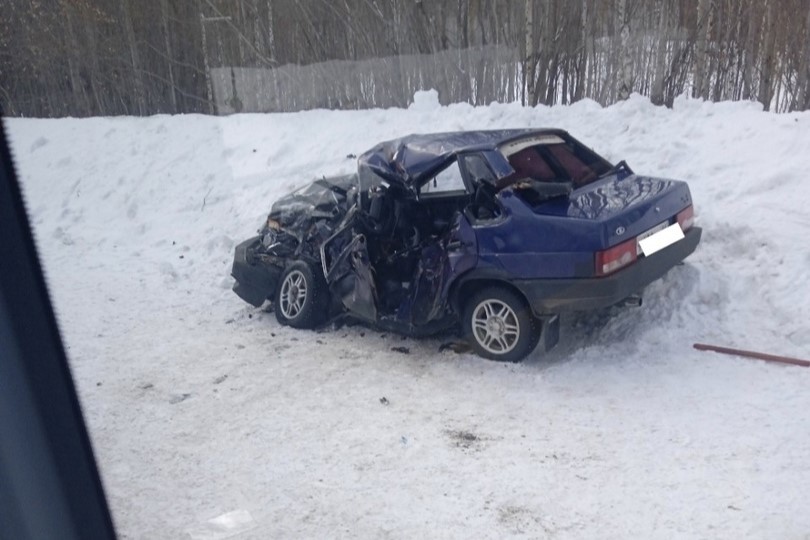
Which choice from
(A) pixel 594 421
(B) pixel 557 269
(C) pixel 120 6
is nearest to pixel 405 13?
(C) pixel 120 6

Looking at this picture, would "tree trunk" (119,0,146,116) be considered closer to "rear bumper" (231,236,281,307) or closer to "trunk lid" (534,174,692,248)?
"rear bumper" (231,236,281,307)

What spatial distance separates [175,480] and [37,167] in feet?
35.7

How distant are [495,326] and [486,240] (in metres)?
0.68

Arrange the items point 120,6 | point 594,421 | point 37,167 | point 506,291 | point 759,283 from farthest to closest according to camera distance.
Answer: point 120,6, point 37,167, point 759,283, point 506,291, point 594,421

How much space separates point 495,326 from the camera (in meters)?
6.00

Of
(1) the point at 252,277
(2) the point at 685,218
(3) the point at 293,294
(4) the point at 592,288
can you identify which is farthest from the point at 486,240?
(1) the point at 252,277

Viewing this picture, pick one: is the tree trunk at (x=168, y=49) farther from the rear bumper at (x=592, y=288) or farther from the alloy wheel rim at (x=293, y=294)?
the rear bumper at (x=592, y=288)

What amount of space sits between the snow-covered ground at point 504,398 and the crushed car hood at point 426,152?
1468 millimetres

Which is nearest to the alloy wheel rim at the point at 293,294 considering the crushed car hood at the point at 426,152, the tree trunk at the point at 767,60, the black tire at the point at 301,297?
the black tire at the point at 301,297

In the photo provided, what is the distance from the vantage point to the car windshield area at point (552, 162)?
20.6 feet

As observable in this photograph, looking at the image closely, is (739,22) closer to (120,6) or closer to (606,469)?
(606,469)

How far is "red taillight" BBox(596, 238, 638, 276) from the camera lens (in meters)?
5.37

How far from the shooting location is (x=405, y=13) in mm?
12266

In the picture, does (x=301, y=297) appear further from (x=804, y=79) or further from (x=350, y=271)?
(x=804, y=79)
